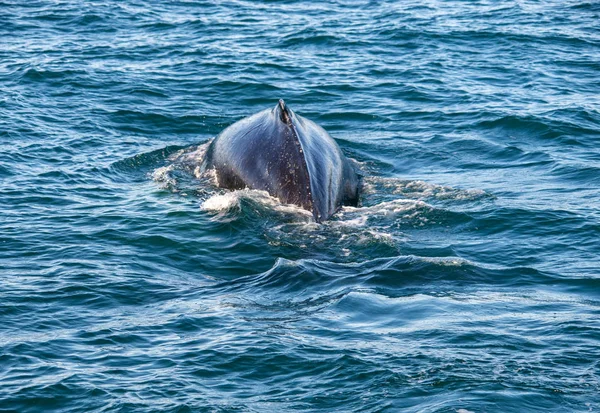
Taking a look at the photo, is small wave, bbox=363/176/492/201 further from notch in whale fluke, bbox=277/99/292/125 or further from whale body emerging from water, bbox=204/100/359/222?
notch in whale fluke, bbox=277/99/292/125

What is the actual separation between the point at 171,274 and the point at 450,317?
386 cm

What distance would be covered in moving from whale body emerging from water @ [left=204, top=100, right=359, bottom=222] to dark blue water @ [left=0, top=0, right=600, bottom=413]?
0.31m

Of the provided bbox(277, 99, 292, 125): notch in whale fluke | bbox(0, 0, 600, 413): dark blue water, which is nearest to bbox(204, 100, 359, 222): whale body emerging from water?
bbox(277, 99, 292, 125): notch in whale fluke

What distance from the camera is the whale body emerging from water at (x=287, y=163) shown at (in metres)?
14.3

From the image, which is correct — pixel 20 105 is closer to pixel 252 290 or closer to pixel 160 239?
pixel 160 239

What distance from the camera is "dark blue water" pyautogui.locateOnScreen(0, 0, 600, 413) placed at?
9711 mm

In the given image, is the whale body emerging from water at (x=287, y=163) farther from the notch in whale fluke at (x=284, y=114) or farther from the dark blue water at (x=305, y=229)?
the dark blue water at (x=305, y=229)

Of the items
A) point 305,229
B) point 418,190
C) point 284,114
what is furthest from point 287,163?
point 418,190

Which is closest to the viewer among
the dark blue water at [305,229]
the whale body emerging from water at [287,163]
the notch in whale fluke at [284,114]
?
the dark blue water at [305,229]

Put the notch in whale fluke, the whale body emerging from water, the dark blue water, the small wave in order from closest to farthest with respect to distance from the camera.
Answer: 1. the dark blue water
2. the whale body emerging from water
3. the notch in whale fluke
4. the small wave

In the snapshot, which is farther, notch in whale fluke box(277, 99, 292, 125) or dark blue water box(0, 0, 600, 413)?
notch in whale fluke box(277, 99, 292, 125)

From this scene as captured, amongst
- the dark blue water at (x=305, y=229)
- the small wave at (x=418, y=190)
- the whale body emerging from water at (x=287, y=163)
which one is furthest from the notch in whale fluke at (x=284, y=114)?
the small wave at (x=418, y=190)

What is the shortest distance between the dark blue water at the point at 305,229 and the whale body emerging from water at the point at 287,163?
0.31 m

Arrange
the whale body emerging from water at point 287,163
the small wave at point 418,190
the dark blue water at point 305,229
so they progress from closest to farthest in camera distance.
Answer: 1. the dark blue water at point 305,229
2. the whale body emerging from water at point 287,163
3. the small wave at point 418,190
